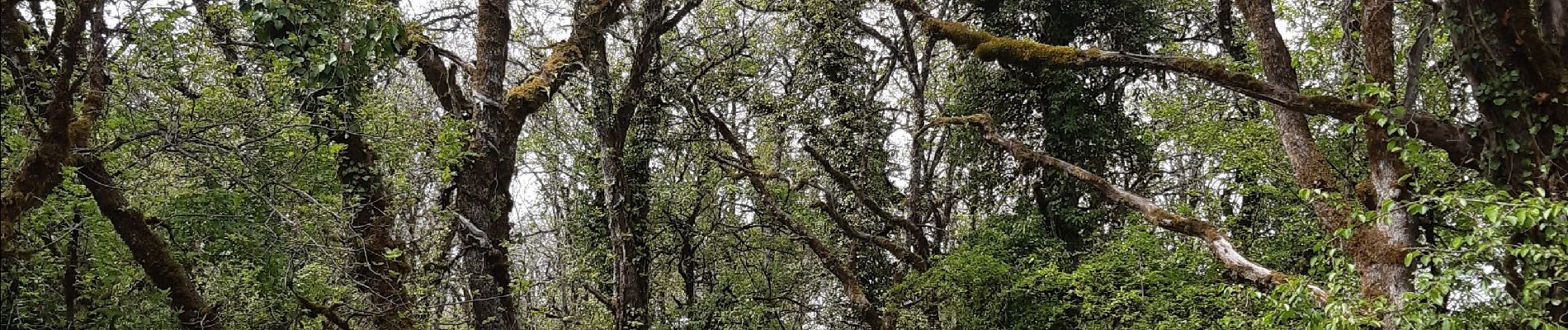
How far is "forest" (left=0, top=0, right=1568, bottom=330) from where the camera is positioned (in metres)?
4.80

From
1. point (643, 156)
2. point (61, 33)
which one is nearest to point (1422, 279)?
point (61, 33)

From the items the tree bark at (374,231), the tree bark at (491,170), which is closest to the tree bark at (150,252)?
the tree bark at (374,231)

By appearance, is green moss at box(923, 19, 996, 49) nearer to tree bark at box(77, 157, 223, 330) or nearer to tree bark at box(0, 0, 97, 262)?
tree bark at box(77, 157, 223, 330)

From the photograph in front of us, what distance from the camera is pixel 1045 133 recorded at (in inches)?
420

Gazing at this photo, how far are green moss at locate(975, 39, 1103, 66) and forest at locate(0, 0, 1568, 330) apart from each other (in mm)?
24

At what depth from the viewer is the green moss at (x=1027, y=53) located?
290 inches

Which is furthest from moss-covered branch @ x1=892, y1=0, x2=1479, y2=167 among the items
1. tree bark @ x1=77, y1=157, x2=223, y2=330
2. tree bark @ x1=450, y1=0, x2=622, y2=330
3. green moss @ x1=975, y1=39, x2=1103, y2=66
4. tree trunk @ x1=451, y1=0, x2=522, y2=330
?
tree bark @ x1=77, y1=157, x2=223, y2=330

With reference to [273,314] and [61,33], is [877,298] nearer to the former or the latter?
[273,314]

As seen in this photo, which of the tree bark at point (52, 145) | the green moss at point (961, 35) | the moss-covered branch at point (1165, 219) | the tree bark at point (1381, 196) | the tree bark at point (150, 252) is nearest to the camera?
the tree bark at point (52, 145)

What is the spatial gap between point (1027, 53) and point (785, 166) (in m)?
3.18

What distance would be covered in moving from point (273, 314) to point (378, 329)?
105 centimetres

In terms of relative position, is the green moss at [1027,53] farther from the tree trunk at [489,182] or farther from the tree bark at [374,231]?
the tree bark at [374,231]

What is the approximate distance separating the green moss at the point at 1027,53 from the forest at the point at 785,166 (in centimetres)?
2

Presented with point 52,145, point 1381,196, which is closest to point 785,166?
point 1381,196
